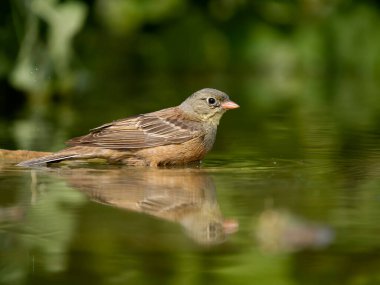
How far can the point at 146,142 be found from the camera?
8.44 m

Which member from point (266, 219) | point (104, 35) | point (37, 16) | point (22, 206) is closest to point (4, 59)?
point (37, 16)

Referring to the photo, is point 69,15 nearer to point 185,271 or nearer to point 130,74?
point 130,74

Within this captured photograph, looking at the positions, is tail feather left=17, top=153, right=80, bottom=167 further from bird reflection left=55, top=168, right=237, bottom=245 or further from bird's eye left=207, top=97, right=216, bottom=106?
bird's eye left=207, top=97, right=216, bottom=106

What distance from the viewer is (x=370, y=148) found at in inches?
351

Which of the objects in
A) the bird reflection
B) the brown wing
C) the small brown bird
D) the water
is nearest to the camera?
the water

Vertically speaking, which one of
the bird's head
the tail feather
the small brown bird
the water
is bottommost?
the water

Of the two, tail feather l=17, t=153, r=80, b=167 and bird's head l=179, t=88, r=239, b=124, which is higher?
bird's head l=179, t=88, r=239, b=124

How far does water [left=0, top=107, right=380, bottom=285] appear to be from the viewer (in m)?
4.67

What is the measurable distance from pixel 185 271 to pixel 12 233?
1216mm

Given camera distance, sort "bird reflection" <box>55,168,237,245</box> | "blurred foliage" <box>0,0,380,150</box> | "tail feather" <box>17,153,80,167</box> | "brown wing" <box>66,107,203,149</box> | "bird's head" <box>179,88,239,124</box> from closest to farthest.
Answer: "bird reflection" <box>55,168,237,245</box> → "tail feather" <box>17,153,80,167</box> → "brown wing" <box>66,107,203,149</box> → "bird's head" <box>179,88,239,124</box> → "blurred foliage" <box>0,0,380,150</box>

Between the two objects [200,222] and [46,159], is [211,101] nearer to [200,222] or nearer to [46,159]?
[46,159]

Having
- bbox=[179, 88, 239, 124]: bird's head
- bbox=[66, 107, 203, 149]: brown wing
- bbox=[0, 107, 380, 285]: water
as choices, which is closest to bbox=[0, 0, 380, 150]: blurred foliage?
bbox=[179, 88, 239, 124]: bird's head

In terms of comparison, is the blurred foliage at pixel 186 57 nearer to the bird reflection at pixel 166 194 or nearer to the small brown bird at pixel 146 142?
the small brown bird at pixel 146 142

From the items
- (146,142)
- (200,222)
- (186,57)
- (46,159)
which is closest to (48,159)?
(46,159)
